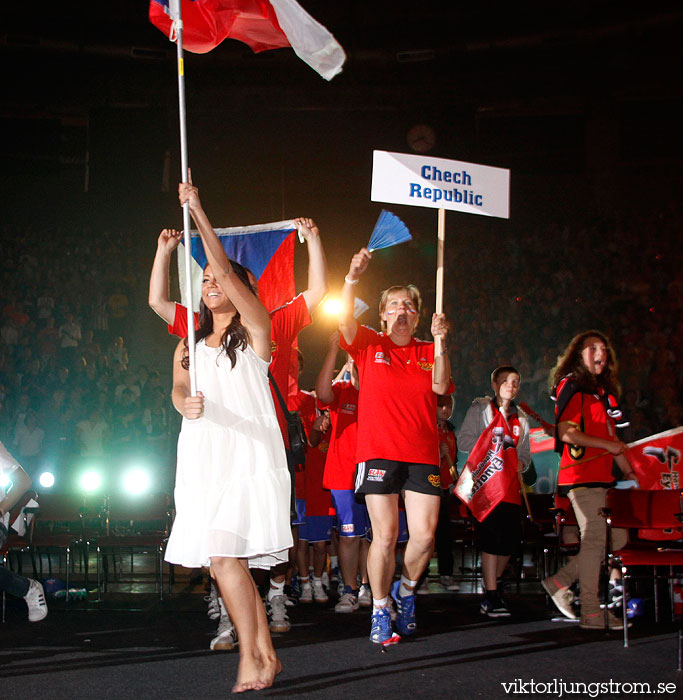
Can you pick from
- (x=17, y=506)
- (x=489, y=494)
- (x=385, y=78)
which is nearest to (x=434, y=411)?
(x=489, y=494)

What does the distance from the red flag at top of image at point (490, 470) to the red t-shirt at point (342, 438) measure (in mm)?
901

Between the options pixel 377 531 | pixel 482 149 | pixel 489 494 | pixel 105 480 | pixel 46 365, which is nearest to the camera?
pixel 377 531

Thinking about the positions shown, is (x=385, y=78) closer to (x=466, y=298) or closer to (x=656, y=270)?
(x=466, y=298)

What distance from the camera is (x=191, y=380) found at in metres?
3.61

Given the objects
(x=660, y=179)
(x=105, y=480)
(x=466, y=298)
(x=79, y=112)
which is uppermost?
(x=79, y=112)

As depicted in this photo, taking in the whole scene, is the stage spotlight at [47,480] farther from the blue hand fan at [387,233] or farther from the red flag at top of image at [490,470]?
the blue hand fan at [387,233]

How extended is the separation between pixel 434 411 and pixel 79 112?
16.1 m

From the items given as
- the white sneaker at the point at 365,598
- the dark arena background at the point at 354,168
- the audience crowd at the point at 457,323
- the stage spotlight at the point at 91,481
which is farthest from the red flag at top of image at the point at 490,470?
the dark arena background at the point at 354,168

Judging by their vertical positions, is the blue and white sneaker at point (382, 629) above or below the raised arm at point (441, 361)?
below

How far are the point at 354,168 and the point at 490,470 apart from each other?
13162 mm

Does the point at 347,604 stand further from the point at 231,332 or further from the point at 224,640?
the point at 231,332

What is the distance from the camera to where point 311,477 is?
6.93m

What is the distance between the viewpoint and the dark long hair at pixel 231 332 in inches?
148

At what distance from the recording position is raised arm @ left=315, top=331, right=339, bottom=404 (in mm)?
5328
